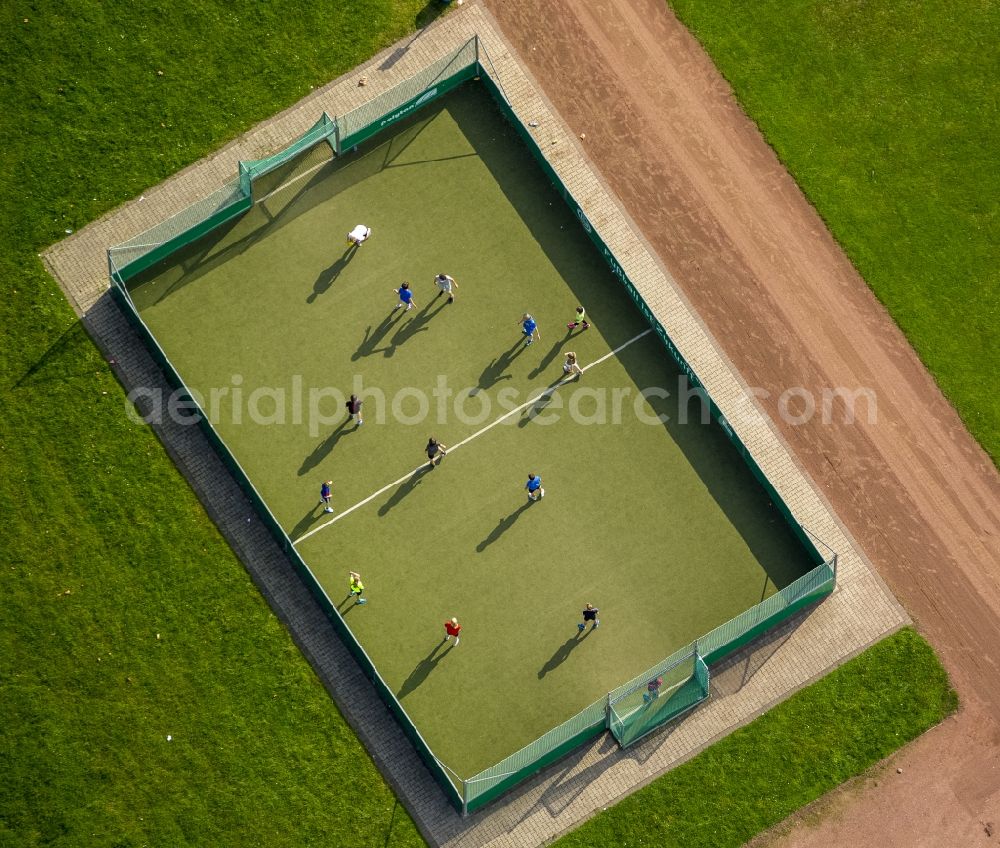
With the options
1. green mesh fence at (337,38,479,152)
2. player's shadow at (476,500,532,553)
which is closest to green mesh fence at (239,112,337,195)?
green mesh fence at (337,38,479,152)

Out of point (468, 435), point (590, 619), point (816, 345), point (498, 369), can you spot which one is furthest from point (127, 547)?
point (816, 345)

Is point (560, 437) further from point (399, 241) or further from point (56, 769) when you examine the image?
point (56, 769)

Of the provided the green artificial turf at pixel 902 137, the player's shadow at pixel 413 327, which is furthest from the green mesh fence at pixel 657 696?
the player's shadow at pixel 413 327

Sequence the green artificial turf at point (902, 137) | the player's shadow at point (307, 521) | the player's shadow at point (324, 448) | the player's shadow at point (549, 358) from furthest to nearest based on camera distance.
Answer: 1. the green artificial turf at point (902, 137)
2. the player's shadow at point (549, 358)
3. the player's shadow at point (324, 448)
4. the player's shadow at point (307, 521)

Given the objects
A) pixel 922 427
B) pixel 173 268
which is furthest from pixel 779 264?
pixel 173 268

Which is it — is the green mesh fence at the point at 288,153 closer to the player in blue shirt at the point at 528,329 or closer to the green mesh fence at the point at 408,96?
the green mesh fence at the point at 408,96

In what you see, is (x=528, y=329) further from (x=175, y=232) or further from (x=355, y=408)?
(x=175, y=232)
